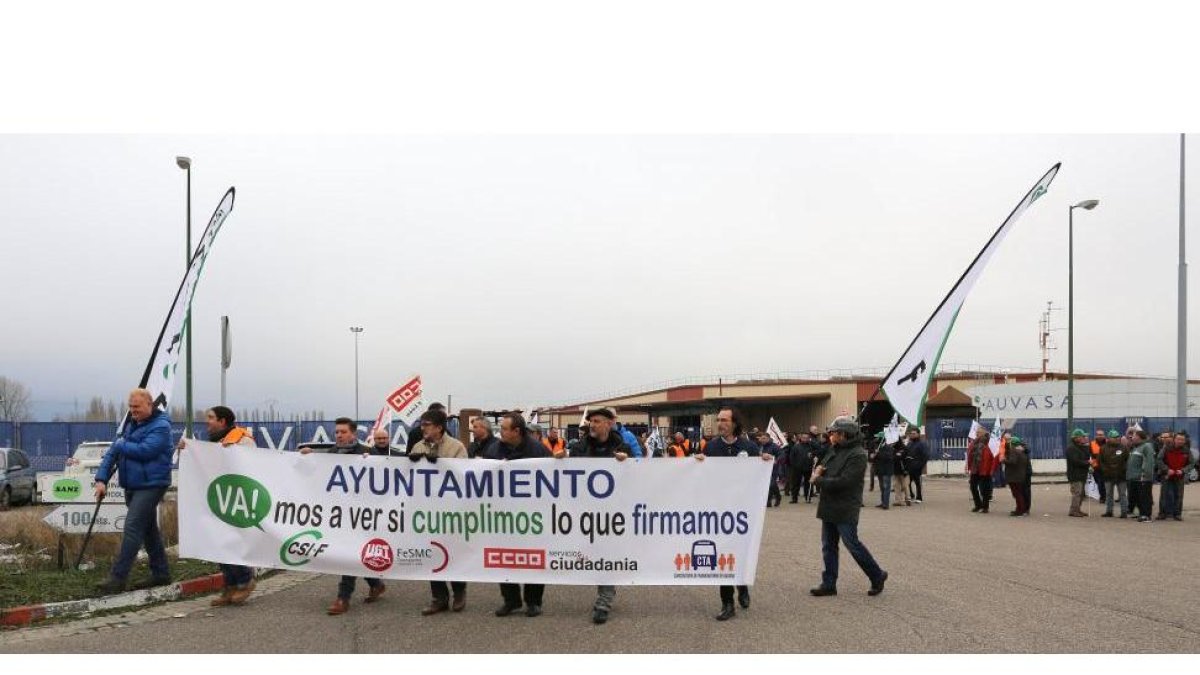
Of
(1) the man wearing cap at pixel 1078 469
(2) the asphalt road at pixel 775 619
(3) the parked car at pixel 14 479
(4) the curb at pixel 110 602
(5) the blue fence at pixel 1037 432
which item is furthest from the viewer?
(5) the blue fence at pixel 1037 432

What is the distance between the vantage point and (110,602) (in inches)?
312

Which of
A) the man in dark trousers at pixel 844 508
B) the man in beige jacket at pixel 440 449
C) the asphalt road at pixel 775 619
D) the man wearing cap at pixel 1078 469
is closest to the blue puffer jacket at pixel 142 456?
the asphalt road at pixel 775 619

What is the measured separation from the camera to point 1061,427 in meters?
33.0

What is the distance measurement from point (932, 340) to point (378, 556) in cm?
570

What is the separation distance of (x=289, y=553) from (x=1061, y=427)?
31.5 meters

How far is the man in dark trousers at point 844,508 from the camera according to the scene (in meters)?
8.49

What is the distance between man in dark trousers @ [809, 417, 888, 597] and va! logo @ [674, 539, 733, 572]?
4.17ft

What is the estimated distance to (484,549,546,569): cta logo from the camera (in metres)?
7.84

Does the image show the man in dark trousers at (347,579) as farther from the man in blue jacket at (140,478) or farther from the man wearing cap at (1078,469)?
the man wearing cap at (1078,469)

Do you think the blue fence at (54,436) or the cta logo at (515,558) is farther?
the blue fence at (54,436)

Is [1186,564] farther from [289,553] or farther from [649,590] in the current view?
[289,553]

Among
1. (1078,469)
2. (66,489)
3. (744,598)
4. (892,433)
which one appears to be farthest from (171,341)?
(892,433)

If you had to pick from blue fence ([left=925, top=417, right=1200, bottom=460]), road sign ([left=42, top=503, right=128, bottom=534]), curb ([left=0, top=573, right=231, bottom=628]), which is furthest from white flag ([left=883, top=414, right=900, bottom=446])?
road sign ([left=42, top=503, right=128, bottom=534])

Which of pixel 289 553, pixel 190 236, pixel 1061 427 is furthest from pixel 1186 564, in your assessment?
pixel 1061 427
